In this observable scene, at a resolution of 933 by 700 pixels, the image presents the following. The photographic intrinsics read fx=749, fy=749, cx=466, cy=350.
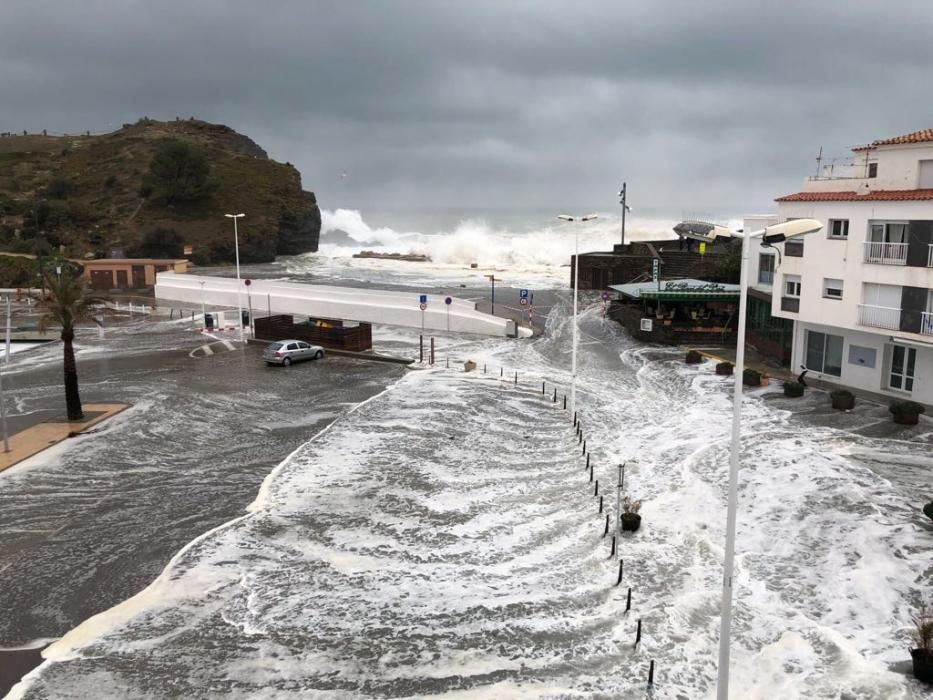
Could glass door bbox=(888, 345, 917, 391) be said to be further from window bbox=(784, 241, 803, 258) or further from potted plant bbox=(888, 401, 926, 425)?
window bbox=(784, 241, 803, 258)

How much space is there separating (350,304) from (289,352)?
14.1 metres

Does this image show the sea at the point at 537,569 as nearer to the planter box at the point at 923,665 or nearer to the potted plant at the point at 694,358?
the planter box at the point at 923,665

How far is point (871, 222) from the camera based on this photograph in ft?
94.0

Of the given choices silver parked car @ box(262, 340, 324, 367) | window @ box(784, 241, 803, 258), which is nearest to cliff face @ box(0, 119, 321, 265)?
silver parked car @ box(262, 340, 324, 367)

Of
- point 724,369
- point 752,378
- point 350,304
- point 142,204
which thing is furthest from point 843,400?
point 142,204

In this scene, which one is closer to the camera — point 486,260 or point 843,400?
point 843,400

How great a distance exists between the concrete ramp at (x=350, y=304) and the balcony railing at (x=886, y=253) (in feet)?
64.4

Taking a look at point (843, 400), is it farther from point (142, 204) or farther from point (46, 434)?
point (142, 204)

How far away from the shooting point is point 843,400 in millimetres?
27469

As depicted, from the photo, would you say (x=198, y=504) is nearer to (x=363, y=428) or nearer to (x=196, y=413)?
(x=363, y=428)

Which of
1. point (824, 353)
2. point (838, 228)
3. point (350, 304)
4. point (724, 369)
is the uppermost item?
point (838, 228)

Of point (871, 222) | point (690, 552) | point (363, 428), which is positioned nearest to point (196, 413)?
point (363, 428)

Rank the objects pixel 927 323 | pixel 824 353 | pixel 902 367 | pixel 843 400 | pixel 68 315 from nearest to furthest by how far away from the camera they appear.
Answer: pixel 68 315
pixel 927 323
pixel 843 400
pixel 902 367
pixel 824 353

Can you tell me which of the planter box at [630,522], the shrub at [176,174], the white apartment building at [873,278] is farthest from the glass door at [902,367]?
the shrub at [176,174]
